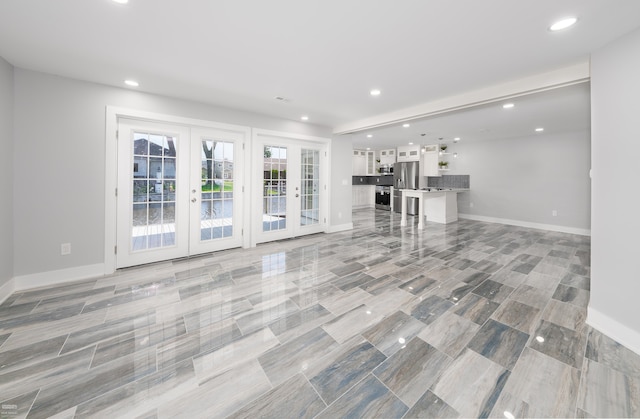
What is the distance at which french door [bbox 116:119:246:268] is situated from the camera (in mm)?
3406

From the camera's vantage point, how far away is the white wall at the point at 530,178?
5.79 meters

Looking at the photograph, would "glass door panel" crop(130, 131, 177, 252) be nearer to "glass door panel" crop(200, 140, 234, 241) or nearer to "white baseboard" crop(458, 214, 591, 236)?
"glass door panel" crop(200, 140, 234, 241)

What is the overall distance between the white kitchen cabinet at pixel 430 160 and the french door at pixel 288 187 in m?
4.36

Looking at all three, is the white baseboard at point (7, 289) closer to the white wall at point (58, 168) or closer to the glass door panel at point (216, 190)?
the white wall at point (58, 168)

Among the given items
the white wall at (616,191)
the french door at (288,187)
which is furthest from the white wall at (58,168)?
the white wall at (616,191)

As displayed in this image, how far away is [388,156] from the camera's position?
954 cm

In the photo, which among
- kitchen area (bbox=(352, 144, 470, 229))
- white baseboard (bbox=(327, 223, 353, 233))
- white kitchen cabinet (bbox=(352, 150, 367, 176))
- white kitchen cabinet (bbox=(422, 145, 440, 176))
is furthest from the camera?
white kitchen cabinet (bbox=(352, 150, 367, 176))

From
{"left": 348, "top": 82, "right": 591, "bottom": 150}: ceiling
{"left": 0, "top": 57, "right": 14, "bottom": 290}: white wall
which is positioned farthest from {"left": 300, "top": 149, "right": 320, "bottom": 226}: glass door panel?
{"left": 0, "top": 57, "right": 14, "bottom": 290}: white wall

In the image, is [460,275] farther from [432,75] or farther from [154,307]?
[154,307]

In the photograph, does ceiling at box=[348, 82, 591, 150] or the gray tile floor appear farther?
ceiling at box=[348, 82, 591, 150]

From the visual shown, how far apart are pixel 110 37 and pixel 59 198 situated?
2.03 meters

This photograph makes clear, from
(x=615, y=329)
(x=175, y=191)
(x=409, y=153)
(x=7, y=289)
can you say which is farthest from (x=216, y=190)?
(x=409, y=153)

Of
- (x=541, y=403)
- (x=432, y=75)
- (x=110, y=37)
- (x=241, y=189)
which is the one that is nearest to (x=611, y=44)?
(x=432, y=75)

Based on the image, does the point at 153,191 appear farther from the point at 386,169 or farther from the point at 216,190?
the point at 386,169
